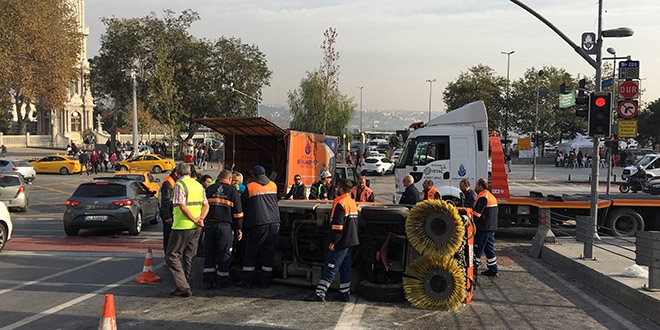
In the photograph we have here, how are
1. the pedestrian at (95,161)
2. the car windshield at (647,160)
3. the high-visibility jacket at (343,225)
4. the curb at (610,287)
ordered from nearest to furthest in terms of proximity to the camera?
1. the curb at (610,287)
2. the high-visibility jacket at (343,225)
3. the car windshield at (647,160)
4. the pedestrian at (95,161)

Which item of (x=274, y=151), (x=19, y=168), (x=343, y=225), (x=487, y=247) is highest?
(x=274, y=151)

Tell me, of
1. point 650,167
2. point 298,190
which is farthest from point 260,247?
point 650,167

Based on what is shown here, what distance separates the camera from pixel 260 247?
8.41m

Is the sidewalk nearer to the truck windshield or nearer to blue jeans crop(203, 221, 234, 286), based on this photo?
the truck windshield

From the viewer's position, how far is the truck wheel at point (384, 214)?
7.78 m

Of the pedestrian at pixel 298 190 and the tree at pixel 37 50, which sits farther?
the tree at pixel 37 50

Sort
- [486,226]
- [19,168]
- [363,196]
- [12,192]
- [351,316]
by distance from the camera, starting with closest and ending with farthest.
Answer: [351,316] → [486,226] → [363,196] → [12,192] → [19,168]

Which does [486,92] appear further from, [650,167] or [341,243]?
[341,243]

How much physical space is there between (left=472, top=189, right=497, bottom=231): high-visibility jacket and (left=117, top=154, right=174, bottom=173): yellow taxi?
3192cm

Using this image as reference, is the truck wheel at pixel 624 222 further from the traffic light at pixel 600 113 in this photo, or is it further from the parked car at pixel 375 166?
the parked car at pixel 375 166

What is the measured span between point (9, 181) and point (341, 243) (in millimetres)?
15727

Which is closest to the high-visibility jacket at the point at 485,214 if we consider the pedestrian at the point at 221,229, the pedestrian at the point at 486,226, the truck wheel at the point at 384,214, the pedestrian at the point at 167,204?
the pedestrian at the point at 486,226

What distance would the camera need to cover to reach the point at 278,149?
16594mm

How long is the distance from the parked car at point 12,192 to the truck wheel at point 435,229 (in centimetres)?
1596
